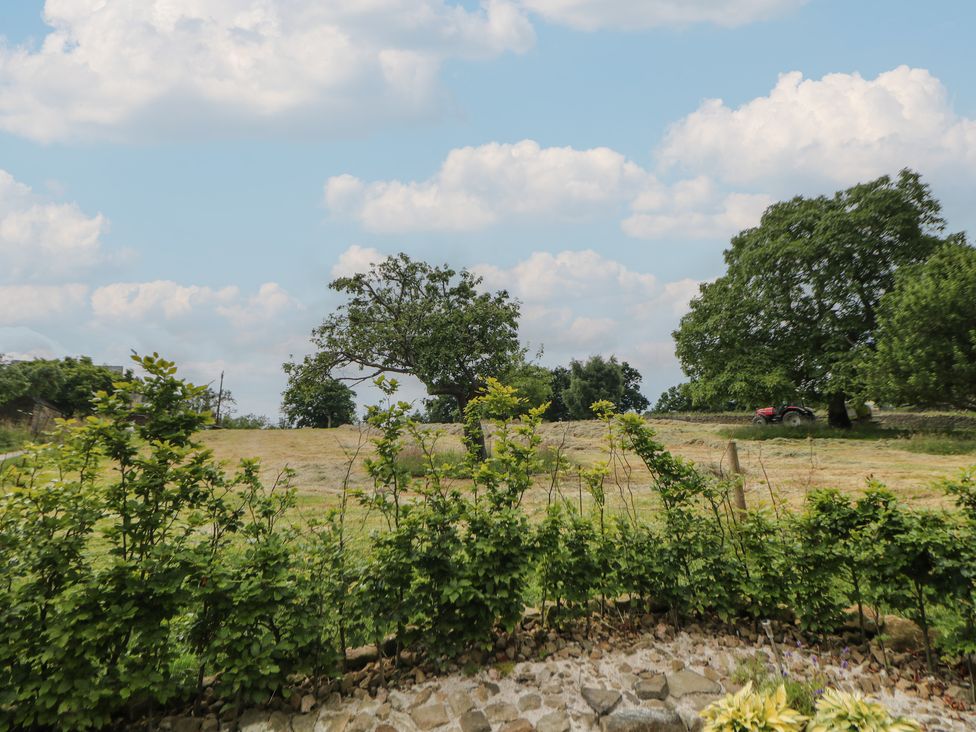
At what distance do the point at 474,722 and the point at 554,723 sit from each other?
484 millimetres

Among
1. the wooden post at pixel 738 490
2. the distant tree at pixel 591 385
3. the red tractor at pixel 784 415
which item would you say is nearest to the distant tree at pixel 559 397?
the distant tree at pixel 591 385

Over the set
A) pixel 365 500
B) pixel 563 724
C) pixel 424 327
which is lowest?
pixel 563 724

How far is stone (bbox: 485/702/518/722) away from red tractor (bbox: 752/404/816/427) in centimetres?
2868

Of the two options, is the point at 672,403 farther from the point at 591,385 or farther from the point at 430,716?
the point at 430,716

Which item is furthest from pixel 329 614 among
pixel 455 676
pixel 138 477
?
pixel 138 477

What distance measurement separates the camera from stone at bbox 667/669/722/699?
3.63 metres

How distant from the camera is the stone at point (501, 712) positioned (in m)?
3.42

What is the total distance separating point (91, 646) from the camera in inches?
120

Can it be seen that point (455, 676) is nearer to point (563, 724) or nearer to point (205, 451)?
point (563, 724)

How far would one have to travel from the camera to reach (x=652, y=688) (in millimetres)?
3646

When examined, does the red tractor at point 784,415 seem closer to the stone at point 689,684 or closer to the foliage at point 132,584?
the stone at point 689,684

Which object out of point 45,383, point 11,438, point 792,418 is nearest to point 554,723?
point 11,438

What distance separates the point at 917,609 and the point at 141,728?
505cm

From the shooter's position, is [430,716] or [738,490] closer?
[430,716]
